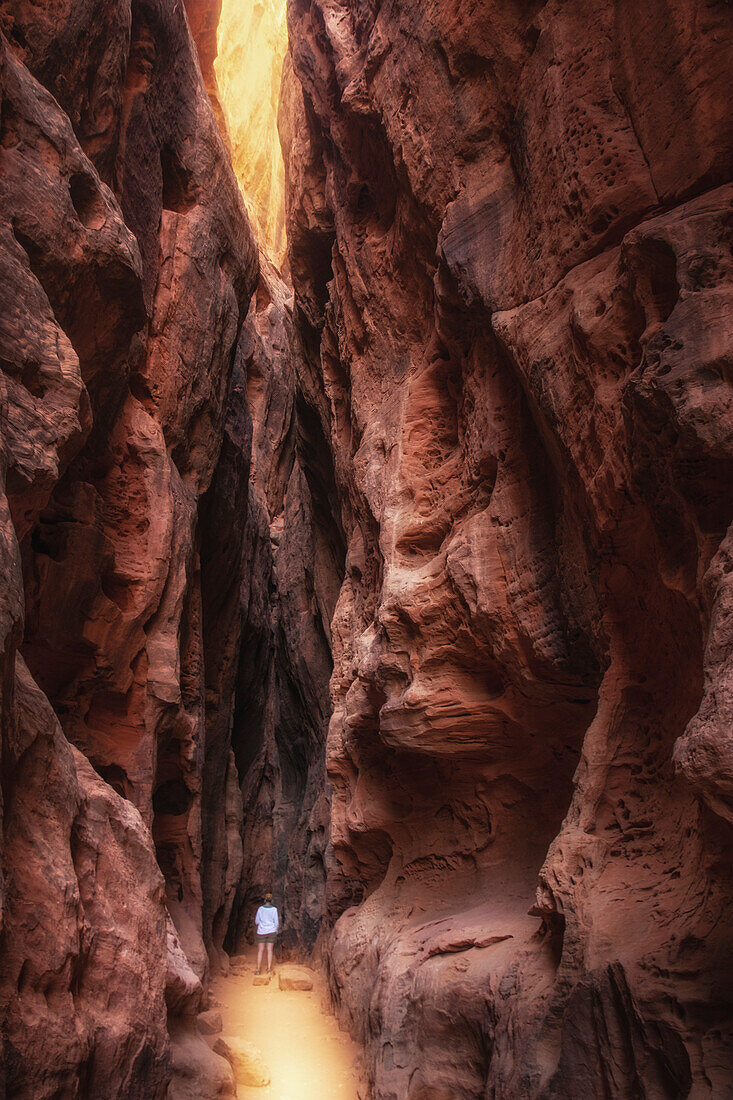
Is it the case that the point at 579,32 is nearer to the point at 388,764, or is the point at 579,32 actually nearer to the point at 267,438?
the point at 388,764

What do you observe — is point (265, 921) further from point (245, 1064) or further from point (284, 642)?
point (284, 642)

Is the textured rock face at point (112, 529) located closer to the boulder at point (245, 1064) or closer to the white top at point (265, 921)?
the white top at point (265, 921)

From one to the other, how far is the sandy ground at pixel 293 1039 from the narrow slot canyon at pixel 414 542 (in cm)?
7

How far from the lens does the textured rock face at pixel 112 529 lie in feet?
13.9

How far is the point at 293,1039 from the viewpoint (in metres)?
8.86

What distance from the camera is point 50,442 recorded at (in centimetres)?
523

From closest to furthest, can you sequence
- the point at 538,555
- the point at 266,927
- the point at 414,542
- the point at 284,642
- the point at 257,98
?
the point at 538,555 → the point at 414,542 → the point at 266,927 → the point at 284,642 → the point at 257,98

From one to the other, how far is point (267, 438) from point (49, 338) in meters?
18.7

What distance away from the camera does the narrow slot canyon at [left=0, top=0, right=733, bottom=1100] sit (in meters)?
4.45

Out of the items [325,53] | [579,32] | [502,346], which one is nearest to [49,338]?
[502,346]

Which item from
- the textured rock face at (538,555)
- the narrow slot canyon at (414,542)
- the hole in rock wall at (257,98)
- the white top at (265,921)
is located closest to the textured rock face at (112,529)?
the narrow slot canyon at (414,542)

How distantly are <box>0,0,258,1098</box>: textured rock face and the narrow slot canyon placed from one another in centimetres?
4

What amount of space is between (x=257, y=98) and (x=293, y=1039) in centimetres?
2988

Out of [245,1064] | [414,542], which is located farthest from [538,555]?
[245,1064]
